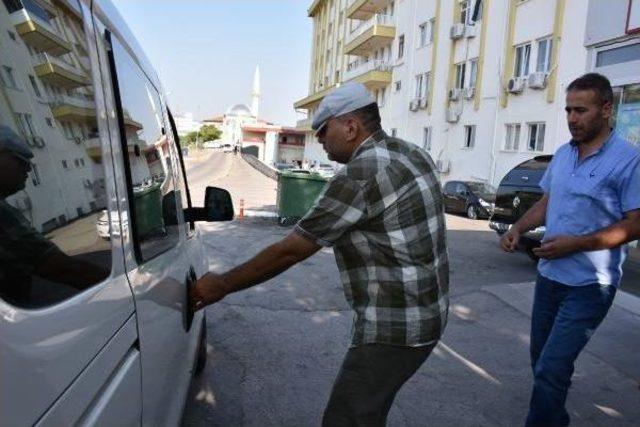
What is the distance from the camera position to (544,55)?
66.1ft

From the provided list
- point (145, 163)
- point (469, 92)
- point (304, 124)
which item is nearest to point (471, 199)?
point (469, 92)

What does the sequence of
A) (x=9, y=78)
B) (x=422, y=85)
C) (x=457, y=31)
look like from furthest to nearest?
(x=422, y=85) → (x=457, y=31) → (x=9, y=78)

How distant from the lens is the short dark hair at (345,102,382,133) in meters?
2.17

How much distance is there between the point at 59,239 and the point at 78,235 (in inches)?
3.6

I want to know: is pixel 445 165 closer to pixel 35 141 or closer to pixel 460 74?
pixel 460 74

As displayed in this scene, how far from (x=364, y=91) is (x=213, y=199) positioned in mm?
1368

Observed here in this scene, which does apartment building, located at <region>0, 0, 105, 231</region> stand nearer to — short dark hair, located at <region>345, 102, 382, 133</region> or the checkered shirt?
the checkered shirt

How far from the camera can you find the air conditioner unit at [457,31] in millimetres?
24766

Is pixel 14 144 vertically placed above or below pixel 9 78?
below

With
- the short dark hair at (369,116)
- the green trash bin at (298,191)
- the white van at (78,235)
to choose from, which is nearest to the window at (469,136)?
the green trash bin at (298,191)

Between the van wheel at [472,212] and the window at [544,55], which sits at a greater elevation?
the window at [544,55]

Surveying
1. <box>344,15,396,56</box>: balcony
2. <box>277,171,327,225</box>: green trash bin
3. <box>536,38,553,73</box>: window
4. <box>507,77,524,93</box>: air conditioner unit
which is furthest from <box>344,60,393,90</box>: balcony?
<box>277,171,327,225</box>: green trash bin

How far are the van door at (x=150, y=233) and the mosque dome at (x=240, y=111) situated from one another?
424 ft

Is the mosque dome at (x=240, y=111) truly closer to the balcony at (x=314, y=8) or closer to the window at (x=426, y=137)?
the balcony at (x=314, y=8)
